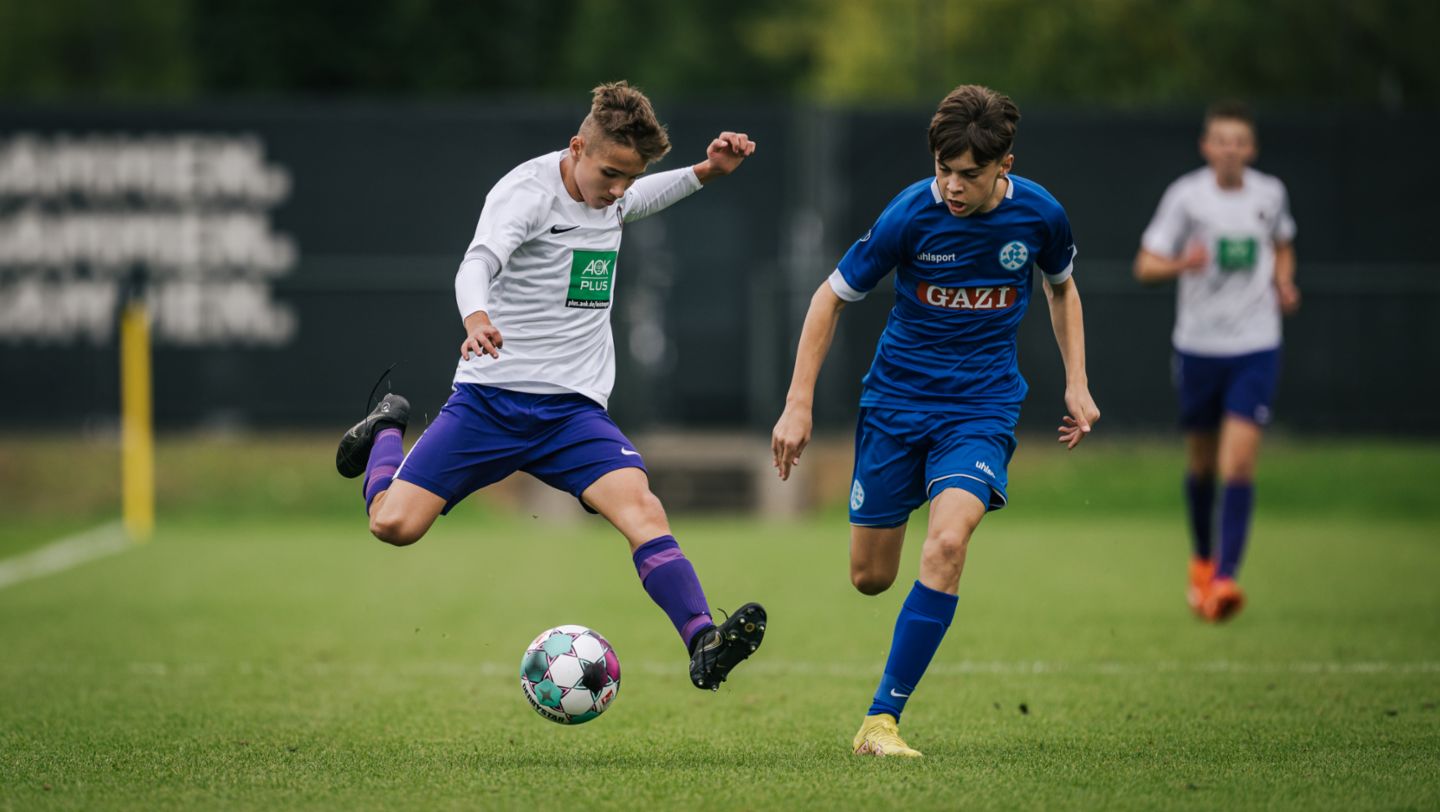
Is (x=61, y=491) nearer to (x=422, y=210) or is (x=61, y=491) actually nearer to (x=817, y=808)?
(x=422, y=210)

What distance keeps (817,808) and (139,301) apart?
45.9 feet

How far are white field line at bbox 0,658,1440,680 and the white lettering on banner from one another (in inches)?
387

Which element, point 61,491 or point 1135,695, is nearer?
point 1135,695

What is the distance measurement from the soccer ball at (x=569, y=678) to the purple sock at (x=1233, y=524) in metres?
4.75

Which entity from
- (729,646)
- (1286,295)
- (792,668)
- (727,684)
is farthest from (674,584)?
(1286,295)

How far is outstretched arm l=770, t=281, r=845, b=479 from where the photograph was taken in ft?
20.2

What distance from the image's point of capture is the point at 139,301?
57.8 feet

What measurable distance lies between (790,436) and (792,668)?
270cm

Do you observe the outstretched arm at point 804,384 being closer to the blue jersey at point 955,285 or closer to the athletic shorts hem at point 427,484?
the blue jersey at point 955,285

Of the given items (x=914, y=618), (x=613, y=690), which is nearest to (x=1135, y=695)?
(x=914, y=618)

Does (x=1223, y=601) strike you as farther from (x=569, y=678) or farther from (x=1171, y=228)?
(x=569, y=678)

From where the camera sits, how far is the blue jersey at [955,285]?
6359 millimetres

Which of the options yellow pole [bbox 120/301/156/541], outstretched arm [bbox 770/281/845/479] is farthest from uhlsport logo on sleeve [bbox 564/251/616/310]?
yellow pole [bbox 120/301/156/541]

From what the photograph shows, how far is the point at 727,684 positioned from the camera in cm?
779
